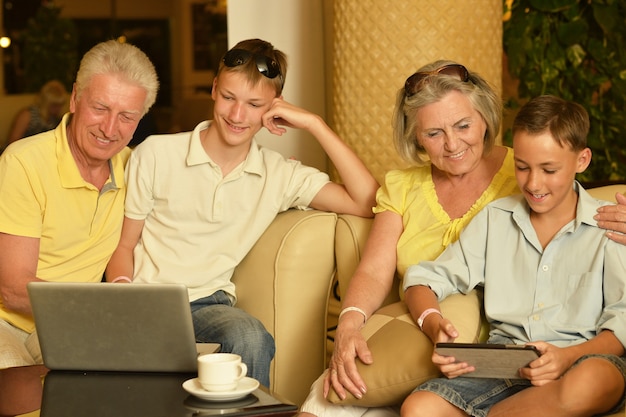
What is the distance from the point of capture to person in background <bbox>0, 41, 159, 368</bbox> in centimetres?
246

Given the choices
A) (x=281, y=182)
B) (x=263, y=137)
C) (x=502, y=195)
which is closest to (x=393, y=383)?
(x=502, y=195)

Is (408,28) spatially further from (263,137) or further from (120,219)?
(120,219)

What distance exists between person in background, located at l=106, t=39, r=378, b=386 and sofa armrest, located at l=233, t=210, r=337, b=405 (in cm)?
6

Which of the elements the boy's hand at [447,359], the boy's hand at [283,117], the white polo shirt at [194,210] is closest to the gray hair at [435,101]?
the boy's hand at [283,117]

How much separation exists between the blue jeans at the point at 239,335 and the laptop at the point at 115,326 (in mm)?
425

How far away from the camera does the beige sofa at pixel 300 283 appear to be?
267cm

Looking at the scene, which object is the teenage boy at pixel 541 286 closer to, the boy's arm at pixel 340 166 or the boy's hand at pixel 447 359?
the boy's hand at pixel 447 359

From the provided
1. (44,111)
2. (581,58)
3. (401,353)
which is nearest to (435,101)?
(401,353)

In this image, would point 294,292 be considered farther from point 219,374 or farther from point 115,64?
point 219,374

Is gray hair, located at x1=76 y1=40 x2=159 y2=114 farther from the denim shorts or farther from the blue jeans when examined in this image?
the denim shorts

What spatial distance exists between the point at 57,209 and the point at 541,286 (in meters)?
1.29

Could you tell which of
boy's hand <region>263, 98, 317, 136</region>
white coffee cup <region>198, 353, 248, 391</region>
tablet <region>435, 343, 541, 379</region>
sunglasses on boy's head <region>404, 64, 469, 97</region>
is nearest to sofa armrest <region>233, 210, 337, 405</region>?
boy's hand <region>263, 98, 317, 136</region>

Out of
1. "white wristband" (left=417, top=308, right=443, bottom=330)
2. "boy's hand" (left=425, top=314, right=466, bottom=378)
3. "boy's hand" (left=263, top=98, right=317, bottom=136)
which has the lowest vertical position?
"boy's hand" (left=425, top=314, right=466, bottom=378)

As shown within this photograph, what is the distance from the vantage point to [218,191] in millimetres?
2668
